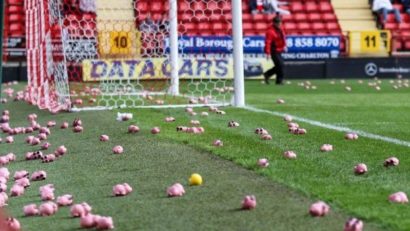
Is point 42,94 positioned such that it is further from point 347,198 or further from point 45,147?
point 347,198

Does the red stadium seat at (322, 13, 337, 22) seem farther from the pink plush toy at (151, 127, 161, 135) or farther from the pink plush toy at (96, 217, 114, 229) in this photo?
the pink plush toy at (96, 217, 114, 229)

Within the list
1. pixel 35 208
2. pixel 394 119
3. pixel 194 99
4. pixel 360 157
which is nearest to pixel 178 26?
pixel 194 99

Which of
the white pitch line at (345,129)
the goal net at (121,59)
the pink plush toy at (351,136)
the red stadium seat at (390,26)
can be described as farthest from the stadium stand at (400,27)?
the pink plush toy at (351,136)

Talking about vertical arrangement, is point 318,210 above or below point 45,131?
above

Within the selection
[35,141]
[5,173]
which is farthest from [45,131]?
[5,173]

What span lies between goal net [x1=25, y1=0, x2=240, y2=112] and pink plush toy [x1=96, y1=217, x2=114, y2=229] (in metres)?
9.86

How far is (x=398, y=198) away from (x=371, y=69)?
23.5 meters

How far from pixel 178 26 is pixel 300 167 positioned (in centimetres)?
1150

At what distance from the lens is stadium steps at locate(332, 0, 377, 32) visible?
1344 inches

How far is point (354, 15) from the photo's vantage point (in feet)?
113

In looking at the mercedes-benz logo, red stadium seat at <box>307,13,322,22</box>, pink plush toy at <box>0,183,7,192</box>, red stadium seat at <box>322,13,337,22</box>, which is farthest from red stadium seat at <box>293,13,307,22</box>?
pink plush toy at <box>0,183,7,192</box>

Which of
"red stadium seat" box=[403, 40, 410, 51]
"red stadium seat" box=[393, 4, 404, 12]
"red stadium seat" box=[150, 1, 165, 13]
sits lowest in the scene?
"red stadium seat" box=[403, 40, 410, 51]

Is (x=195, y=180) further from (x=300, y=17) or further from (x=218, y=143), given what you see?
(x=300, y=17)

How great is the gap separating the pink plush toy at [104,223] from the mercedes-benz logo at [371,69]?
78.2 ft
